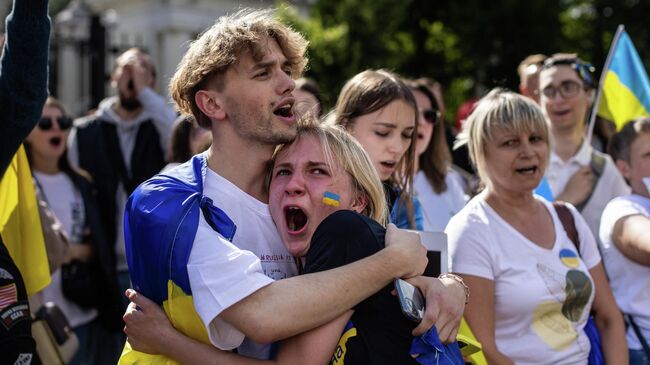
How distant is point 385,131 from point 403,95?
20 cm

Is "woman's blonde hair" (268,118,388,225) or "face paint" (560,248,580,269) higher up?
"woman's blonde hair" (268,118,388,225)

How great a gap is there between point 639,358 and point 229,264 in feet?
8.52

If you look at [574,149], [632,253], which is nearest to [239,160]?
[632,253]

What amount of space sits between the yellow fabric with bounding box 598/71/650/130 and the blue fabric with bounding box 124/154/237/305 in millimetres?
3779

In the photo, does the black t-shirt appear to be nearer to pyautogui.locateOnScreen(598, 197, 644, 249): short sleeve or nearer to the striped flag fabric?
the striped flag fabric

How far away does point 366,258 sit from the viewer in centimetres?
256

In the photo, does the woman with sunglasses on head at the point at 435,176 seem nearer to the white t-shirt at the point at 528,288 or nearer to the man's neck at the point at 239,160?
the white t-shirt at the point at 528,288

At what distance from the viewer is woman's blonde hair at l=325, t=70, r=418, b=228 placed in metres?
3.96

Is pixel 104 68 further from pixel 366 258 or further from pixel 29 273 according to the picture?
pixel 366 258

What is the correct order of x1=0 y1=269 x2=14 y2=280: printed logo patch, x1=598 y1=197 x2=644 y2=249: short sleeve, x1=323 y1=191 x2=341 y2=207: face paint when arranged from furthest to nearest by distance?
x1=598 y1=197 x2=644 y2=249: short sleeve
x1=0 y1=269 x2=14 y2=280: printed logo patch
x1=323 y1=191 x2=341 y2=207: face paint

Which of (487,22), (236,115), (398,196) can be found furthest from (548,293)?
(487,22)

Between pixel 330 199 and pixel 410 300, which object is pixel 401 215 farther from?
pixel 410 300

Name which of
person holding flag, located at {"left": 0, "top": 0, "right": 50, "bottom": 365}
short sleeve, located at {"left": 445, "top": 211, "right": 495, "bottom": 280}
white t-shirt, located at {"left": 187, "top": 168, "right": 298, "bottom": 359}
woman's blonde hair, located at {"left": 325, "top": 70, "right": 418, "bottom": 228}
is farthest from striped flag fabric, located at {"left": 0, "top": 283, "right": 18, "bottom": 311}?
short sleeve, located at {"left": 445, "top": 211, "right": 495, "bottom": 280}

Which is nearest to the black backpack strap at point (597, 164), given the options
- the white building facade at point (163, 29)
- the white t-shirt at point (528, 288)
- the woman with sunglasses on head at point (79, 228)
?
the white t-shirt at point (528, 288)
